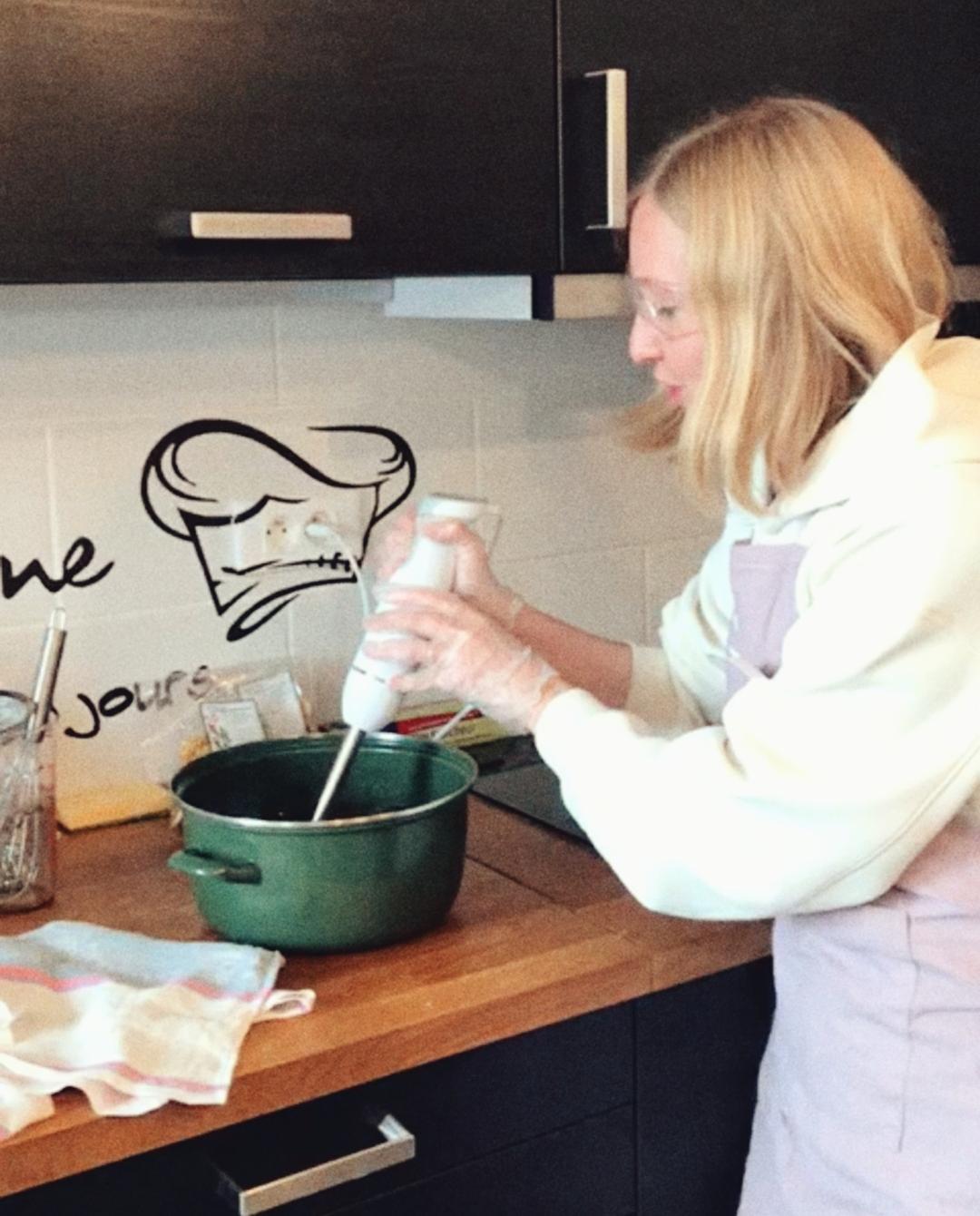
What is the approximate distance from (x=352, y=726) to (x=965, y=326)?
1094 mm

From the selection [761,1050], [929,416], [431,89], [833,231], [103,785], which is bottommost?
[761,1050]

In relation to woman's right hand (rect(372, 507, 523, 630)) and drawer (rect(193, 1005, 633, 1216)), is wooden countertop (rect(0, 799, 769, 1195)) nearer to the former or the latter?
drawer (rect(193, 1005, 633, 1216))

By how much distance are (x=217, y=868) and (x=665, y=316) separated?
1.79 feet

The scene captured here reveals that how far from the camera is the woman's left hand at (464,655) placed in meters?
1.23

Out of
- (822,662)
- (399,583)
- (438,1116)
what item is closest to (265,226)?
(399,583)

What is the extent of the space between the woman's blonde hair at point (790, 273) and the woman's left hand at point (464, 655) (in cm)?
21

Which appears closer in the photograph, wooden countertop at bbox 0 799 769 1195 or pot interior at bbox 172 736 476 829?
wooden countertop at bbox 0 799 769 1195

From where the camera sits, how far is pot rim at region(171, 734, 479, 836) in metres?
1.20

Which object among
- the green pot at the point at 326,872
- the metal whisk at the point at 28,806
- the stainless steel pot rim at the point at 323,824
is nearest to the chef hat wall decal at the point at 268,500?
the metal whisk at the point at 28,806

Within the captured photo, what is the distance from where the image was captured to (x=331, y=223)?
127cm

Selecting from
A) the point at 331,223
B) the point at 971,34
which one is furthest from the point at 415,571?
the point at 971,34

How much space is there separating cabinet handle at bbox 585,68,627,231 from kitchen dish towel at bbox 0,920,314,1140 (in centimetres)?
69

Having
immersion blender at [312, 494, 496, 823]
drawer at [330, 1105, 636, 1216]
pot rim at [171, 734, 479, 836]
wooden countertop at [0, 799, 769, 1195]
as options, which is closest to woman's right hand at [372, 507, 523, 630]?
immersion blender at [312, 494, 496, 823]

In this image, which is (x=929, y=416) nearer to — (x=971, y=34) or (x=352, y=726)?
(x=352, y=726)
